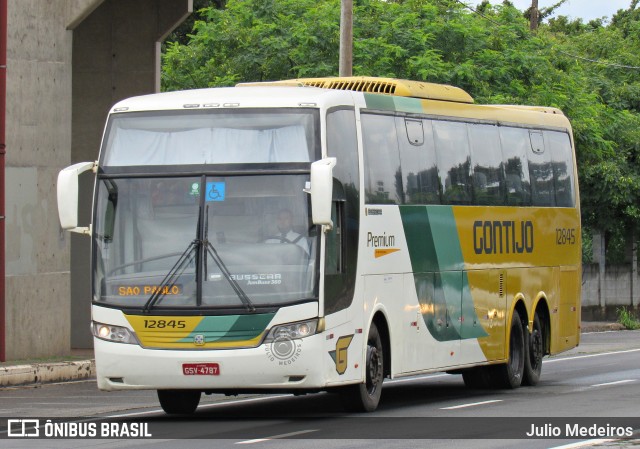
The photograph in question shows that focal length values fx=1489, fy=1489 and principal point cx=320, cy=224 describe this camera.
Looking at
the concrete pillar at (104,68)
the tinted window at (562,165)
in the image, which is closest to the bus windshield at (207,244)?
the tinted window at (562,165)

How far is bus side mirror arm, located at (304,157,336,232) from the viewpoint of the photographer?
14.1 m

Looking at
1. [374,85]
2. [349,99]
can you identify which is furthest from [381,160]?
[374,85]

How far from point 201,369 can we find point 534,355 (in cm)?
836

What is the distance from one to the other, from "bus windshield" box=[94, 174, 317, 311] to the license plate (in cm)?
57

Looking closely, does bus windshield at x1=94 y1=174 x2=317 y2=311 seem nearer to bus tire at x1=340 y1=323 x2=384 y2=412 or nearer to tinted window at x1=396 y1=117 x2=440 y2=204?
bus tire at x1=340 y1=323 x2=384 y2=412

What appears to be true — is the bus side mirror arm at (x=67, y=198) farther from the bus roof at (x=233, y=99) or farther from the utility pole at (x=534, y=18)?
the utility pole at (x=534, y=18)

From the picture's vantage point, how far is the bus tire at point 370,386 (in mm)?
15844

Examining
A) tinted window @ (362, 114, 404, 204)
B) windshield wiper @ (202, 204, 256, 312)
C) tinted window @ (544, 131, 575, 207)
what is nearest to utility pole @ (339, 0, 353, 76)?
tinted window @ (544, 131, 575, 207)

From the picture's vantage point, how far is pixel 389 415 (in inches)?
624

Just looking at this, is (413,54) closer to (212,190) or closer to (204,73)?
(204,73)

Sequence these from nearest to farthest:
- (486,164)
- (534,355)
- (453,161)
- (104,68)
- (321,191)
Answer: (321,191), (453,161), (486,164), (534,355), (104,68)

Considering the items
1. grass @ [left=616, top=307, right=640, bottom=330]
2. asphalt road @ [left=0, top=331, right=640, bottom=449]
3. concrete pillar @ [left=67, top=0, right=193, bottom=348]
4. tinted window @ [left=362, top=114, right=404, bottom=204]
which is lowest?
grass @ [left=616, top=307, right=640, bottom=330]

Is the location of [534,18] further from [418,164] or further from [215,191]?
[215,191]

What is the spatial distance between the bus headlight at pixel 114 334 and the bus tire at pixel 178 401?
1.42m
